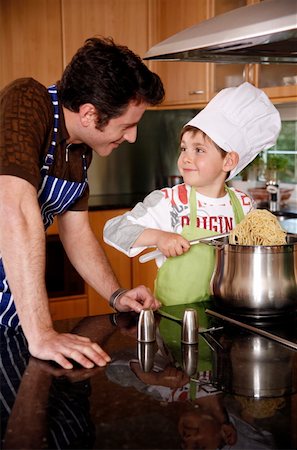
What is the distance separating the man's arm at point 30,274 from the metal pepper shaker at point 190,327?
0.17 metres

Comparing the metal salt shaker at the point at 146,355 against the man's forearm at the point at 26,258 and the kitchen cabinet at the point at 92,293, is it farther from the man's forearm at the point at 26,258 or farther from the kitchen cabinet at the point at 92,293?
the kitchen cabinet at the point at 92,293

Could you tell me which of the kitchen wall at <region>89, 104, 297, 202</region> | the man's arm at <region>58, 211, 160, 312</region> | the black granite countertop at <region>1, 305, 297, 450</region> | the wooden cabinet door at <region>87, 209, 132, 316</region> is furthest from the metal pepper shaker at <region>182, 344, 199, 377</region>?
the kitchen wall at <region>89, 104, 297, 202</region>

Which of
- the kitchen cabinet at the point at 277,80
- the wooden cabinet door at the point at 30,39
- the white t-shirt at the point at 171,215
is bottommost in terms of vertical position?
the white t-shirt at the point at 171,215

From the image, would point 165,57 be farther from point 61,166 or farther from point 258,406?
point 258,406

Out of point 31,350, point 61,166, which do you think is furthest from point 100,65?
point 31,350

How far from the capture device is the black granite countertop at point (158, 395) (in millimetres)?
871

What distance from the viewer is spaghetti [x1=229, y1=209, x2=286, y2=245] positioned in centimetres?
148

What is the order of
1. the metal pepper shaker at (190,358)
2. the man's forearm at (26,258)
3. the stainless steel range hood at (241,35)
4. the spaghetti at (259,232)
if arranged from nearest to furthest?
the stainless steel range hood at (241,35)
the metal pepper shaker at (190,358)
the man's forearm at (26,258)
the spaghetti at (259,232)

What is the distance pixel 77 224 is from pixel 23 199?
45cm

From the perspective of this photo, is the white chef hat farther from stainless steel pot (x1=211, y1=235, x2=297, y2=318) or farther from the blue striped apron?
stainless steel pot (x1=211, y1=235, x2=297, y2=318)

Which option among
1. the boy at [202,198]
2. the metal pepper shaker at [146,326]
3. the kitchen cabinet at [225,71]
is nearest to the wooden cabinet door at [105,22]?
the kitchen cabinet at [225,71]

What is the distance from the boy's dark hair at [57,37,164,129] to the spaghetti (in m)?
0.38

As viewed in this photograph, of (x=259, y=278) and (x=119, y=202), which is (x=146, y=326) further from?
(x=119, y=202)

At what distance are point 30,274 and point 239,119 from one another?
2.71 feet
